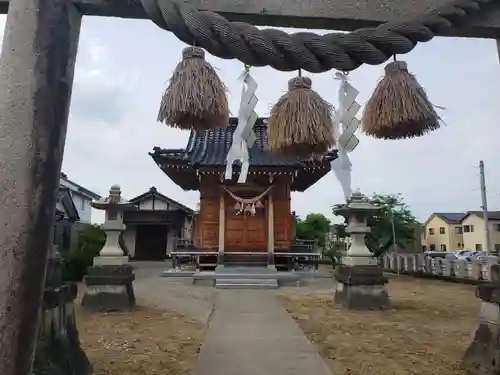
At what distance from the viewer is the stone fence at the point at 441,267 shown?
46.8ft

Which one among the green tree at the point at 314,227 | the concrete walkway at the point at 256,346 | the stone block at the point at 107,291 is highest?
the green tree at the point at 314,227

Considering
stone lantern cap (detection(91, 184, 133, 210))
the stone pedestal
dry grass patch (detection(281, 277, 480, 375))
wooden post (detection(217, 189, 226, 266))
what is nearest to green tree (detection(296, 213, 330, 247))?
wooden post (detection(217, 189, 226, 266))

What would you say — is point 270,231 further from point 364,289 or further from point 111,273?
point 111,273

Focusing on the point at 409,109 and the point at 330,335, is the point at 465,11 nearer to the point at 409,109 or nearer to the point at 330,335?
the point at 409,109

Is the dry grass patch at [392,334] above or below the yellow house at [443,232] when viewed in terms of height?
below

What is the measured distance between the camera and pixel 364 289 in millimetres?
7668

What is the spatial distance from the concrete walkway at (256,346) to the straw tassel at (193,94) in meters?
2.57

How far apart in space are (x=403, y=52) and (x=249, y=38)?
75 centimetres

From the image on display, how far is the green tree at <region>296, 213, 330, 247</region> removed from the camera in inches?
1238

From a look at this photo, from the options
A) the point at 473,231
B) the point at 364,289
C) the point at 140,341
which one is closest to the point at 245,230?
the point at 364,289

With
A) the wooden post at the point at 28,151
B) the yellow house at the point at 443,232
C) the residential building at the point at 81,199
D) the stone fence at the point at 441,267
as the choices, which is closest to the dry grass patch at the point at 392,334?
the wooden post at the point at 28,151

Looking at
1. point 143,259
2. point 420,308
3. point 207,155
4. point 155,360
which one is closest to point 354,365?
point 155,360

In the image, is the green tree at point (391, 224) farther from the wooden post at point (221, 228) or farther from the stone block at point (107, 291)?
the stone block at point (107, 291)

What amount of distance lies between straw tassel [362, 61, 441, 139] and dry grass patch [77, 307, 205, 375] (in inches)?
113
